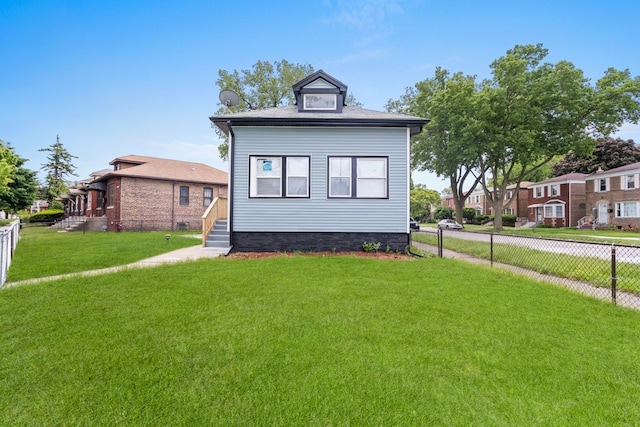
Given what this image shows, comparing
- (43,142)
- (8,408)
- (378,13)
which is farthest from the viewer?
(43,142)

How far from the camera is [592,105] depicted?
2241 cm

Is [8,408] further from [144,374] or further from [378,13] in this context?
[378,13]

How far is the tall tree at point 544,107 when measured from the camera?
21.9 metres

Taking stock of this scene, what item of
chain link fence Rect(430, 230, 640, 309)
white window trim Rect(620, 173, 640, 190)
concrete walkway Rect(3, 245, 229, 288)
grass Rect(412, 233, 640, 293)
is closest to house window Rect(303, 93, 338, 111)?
concrete walkway Rect(3, 245, 229, 288)

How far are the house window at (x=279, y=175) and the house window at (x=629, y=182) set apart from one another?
110 feet

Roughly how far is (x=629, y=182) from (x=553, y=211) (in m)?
8.00

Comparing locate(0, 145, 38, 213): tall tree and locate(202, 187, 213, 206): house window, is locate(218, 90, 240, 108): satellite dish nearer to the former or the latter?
locate(202, 187, 213, 206): house window

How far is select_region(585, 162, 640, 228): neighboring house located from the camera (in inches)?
1022

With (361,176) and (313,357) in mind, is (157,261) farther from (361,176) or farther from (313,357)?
(313,357)

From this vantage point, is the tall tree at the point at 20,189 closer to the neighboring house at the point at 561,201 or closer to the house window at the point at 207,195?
the house window at the point at 207,195

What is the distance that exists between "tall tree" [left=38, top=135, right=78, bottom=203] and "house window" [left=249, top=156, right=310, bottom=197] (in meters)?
46.7

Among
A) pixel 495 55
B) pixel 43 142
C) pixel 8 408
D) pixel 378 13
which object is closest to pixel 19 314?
pixel 8 408

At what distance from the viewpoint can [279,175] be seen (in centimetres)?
931

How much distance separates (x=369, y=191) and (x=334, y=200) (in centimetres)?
119
